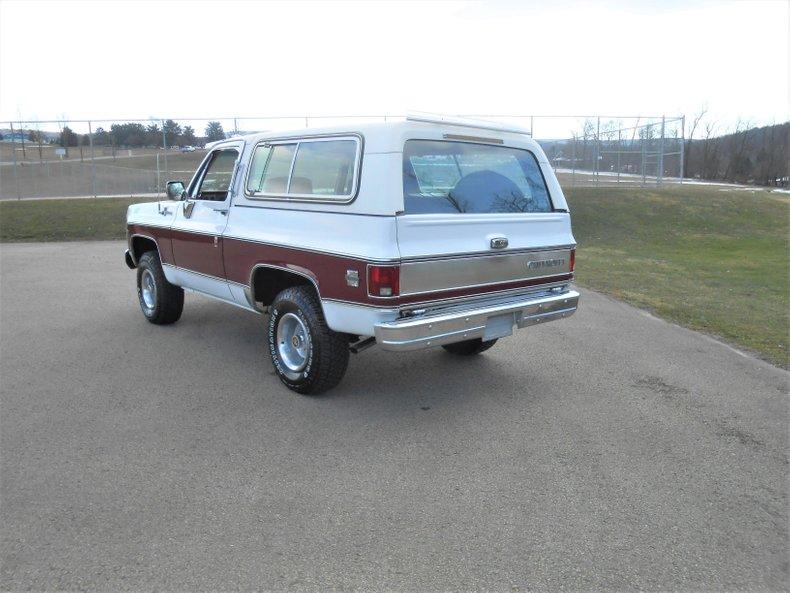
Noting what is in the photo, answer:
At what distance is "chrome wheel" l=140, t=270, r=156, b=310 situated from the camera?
761 cm

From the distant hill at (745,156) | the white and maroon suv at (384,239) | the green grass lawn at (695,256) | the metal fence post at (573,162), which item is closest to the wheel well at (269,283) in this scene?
the white and maroon suv at (384,239)

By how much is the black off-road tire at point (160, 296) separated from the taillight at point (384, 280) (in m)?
3.76

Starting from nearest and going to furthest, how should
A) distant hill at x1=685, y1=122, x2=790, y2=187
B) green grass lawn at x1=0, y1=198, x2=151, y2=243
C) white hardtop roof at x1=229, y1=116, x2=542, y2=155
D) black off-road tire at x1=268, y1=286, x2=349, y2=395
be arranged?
white hardtop roof at x1=229, y1=116, x2=542, y2=155, black off-road tire at x1=268, y1=286, x2=349, y2=395, green grass lawn at x1=0, y1=198, x2=151, y2=243, distant hill at x1=685, y1=122, x2=790, y2=187

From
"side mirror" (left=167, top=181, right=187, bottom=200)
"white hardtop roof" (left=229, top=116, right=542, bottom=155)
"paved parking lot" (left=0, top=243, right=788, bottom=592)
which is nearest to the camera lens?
"paved parking lot" (left=0, top=243, right=788, bottom=592)

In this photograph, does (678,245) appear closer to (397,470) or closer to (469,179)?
(469,179)

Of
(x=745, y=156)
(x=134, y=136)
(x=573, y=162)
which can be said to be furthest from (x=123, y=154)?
(x=745, y=156)

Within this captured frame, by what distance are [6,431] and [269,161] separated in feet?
9.40

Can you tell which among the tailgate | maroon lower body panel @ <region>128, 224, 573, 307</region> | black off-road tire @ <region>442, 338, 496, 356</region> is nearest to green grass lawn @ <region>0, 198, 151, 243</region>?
maroon lower body panel @ <region>128, 224, 573, 307</region>

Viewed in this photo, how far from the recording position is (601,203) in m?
20.3

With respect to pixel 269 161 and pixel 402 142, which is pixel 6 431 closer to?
pixel 269 161

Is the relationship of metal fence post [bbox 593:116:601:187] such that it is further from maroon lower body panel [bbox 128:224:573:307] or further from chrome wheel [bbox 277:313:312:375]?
chrome wheel [bbox 277:313:312:375]

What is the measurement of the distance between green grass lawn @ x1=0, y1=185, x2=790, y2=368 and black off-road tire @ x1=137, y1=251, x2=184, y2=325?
19.3 feet

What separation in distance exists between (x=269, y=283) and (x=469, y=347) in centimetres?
200

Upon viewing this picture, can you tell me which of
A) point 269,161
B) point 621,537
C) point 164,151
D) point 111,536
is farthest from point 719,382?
point 164,151
